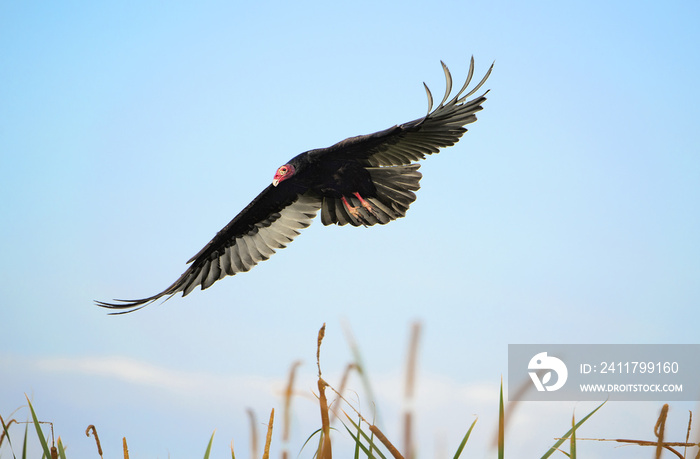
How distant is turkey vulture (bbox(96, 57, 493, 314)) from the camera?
652 cm

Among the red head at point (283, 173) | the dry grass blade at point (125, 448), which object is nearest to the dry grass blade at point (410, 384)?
the dry grass blade at point (125, 448)

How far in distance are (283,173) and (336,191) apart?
0.66 metres

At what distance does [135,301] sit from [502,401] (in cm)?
565

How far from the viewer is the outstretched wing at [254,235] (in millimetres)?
7750

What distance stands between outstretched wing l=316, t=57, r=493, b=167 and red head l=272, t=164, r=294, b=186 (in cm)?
43

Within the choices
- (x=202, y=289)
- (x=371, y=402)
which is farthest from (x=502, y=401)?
(x=202, y=289)

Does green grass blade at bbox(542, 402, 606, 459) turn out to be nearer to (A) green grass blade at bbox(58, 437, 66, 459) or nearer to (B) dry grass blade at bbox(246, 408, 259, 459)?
(B) dry grass blade at bbox(246, 408, 259, 459)

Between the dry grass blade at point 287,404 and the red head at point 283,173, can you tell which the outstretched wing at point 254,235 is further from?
the dry grass blade at point 287,404

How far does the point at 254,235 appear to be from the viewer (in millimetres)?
8164

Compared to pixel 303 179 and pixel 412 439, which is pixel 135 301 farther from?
pixel 412 439

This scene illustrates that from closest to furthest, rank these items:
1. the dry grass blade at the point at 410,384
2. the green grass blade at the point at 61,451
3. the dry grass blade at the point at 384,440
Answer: the dry grass blade at the point at 410,384
the dry grass blade at the point at 384,440
the green grass blade at the point at 61,451

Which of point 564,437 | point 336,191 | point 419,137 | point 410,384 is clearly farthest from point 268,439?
point 336,191

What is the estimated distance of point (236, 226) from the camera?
26.0ft

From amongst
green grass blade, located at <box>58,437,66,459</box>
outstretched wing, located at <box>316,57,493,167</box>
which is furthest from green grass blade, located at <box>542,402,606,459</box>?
outstretched wing, located at <box>316,57,493,167</box>
